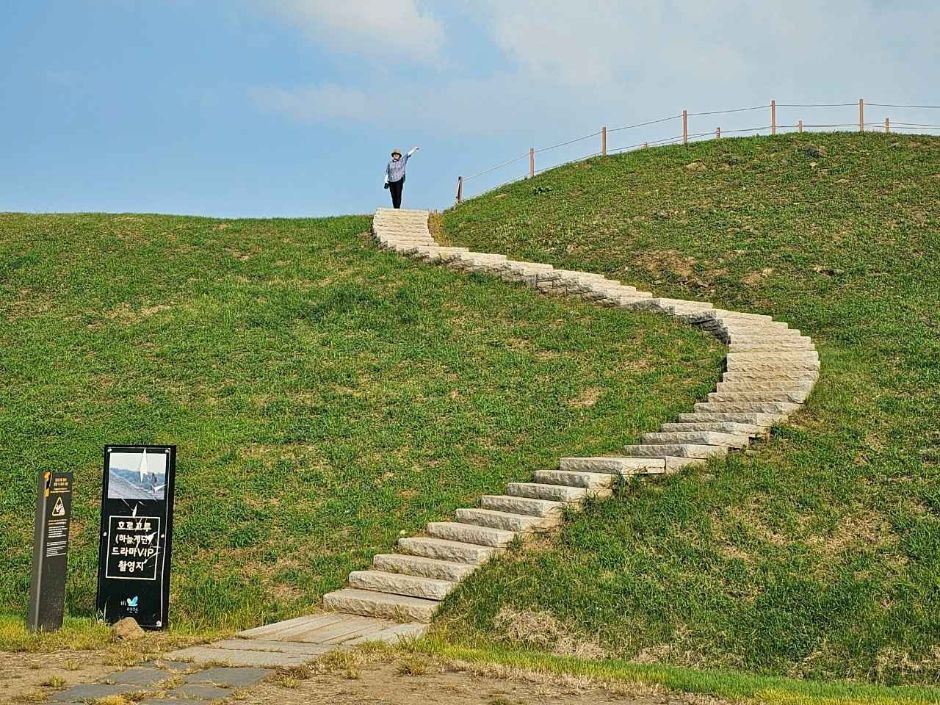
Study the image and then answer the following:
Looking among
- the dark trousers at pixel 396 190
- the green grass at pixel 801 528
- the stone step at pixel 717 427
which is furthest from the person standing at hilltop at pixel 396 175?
the stone step at pixel 717 427

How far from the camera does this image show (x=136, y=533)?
8.91m

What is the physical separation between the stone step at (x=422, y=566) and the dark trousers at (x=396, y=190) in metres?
17.7

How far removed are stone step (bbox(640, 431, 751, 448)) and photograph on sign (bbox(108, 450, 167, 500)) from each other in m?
5.93

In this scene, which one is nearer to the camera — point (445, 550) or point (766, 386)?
point (445, 550)

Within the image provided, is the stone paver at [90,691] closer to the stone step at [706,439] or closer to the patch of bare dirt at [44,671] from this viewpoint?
the patch of bare dirt at [44,671]

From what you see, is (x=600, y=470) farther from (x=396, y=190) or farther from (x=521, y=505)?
(x=396, y=190)

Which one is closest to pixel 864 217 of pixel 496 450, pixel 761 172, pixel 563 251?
pixel 761 172

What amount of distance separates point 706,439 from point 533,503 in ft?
7.81

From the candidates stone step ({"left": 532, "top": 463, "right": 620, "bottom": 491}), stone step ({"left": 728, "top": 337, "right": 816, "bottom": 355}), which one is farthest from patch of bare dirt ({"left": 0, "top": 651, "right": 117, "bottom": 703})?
stone step ({"left": 728, "top": 337, "right": 816, "bottom": 355})

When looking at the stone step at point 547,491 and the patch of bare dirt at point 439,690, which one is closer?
the patch of bare dirt at point 439,690

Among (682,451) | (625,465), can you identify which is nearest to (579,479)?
(625,465)

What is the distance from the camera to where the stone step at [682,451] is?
36.7 ft

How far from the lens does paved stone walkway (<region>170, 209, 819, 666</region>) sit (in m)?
8.23

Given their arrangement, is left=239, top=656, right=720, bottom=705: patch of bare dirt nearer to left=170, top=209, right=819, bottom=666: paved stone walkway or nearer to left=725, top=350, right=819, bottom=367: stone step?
left=170, top=209, right=819, bottom=666: paved stone walkway
